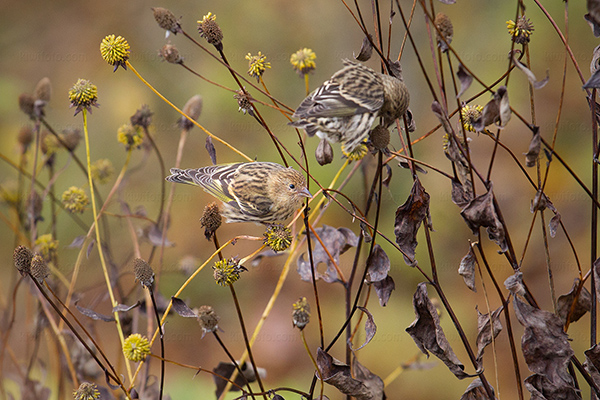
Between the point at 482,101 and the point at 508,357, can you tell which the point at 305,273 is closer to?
the point at 508,357

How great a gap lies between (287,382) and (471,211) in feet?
7.84

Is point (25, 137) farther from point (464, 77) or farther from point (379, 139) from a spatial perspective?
point (464, 77)

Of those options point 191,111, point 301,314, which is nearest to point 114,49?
point 191,111

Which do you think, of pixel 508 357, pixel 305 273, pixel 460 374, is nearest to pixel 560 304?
pixel 460 374

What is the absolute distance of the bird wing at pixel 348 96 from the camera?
4.30 ft

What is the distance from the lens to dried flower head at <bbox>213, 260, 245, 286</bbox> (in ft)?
4.71

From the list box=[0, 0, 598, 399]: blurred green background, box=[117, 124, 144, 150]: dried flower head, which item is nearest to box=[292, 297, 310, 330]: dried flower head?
box=[117, 124, 144, 150]: dried flower head

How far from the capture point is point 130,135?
2.03 metres

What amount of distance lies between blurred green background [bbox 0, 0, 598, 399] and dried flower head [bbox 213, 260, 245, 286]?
5.61ft

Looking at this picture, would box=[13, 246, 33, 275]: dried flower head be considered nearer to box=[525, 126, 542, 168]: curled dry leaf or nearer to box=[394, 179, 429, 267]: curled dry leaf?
box=[394, 179, 429, 267]: curled dry leaf

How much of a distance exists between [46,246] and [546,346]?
1.67 meters

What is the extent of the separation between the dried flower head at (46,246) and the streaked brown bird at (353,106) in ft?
3.82

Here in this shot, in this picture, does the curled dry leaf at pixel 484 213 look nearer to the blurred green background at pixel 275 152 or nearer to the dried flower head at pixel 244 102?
the dried flower head at pixel 244 102

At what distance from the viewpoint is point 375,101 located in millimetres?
1300
